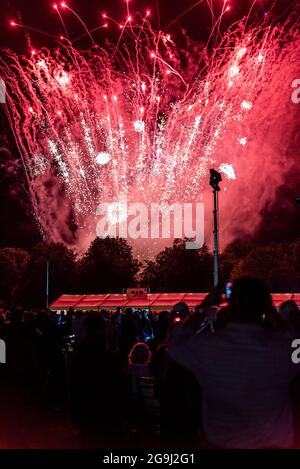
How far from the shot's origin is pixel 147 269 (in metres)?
65.2

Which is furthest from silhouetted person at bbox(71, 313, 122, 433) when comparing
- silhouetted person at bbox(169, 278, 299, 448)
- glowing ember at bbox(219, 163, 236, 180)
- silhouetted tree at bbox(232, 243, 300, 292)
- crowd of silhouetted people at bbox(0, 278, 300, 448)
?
silhouetted tree at bbox(232, 243, 300, 292)

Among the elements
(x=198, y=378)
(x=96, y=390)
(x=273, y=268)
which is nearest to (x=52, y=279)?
(x=273, y=268)

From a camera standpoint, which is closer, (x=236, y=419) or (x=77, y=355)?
(x=236, y=419)

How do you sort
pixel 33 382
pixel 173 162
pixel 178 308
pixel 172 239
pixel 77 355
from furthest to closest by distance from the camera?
pixel 172 239 < pixel 173 162 < pixel 178 308 < pixel 33 382 < pixel 77 355

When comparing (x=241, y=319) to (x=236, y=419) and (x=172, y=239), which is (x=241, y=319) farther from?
(x=172, y=239)

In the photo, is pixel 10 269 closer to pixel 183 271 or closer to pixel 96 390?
pixel 183 271

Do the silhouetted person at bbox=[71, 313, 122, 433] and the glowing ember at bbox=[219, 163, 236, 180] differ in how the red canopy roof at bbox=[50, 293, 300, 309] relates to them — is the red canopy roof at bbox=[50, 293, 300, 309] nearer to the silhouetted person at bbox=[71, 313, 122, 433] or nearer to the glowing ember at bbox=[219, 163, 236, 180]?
the glowing ember at bbox=[219, 163, 236, 180]

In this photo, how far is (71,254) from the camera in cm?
6800

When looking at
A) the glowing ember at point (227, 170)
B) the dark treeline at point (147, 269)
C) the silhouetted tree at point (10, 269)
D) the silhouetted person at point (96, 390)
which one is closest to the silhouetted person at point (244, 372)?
the silhouetted person at point (96, 390)

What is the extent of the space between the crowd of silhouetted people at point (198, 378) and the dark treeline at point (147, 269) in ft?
165

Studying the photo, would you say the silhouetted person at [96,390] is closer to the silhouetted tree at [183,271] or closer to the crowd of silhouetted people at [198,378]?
the crowd of silhouetted people at [198,378]

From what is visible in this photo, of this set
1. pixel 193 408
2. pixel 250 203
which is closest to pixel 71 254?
pixel 250 203

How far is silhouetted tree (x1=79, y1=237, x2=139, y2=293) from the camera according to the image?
6341 centimetres
